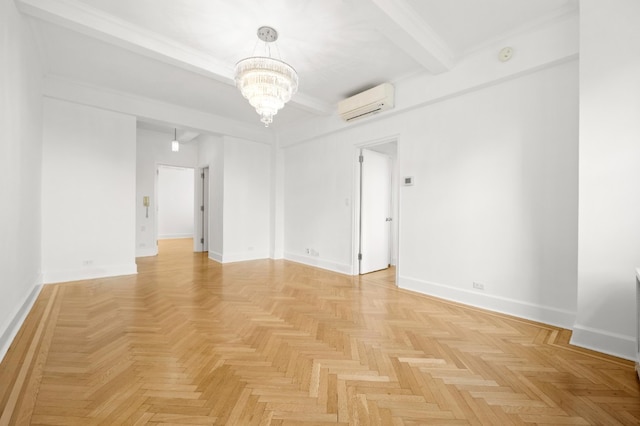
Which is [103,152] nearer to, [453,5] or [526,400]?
[453,5]

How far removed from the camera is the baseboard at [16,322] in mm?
2068

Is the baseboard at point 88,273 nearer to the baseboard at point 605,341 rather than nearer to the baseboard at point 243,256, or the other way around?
the baseboard at point 243,256

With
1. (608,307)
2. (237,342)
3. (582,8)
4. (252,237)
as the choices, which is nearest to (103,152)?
(252,237)

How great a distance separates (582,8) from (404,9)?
1.41 meters

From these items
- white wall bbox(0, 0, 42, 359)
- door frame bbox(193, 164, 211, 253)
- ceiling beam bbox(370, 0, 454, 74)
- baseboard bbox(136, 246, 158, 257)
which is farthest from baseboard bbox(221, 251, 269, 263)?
ceiling beam bbox(370, 0, 454, 74)

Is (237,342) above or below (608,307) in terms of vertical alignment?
below

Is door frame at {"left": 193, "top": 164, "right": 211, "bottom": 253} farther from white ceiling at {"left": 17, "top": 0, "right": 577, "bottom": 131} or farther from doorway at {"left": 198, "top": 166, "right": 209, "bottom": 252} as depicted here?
white ceiling at {"left": 17, "top": 0, "right": 577, "bottom": 131}

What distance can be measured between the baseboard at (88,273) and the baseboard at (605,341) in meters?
5.82

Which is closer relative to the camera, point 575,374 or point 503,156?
point 575,374

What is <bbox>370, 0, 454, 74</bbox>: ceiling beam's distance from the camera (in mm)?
2373

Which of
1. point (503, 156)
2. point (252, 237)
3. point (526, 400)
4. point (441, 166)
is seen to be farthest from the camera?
point (252, 237)

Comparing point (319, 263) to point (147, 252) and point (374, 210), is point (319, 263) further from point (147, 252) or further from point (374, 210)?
point (147, 252)

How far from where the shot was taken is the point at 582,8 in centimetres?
221

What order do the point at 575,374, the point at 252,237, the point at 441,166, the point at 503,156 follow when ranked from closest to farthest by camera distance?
the point at 575,374, the point at 503,156, the point at 441,166, the point at 252,237
